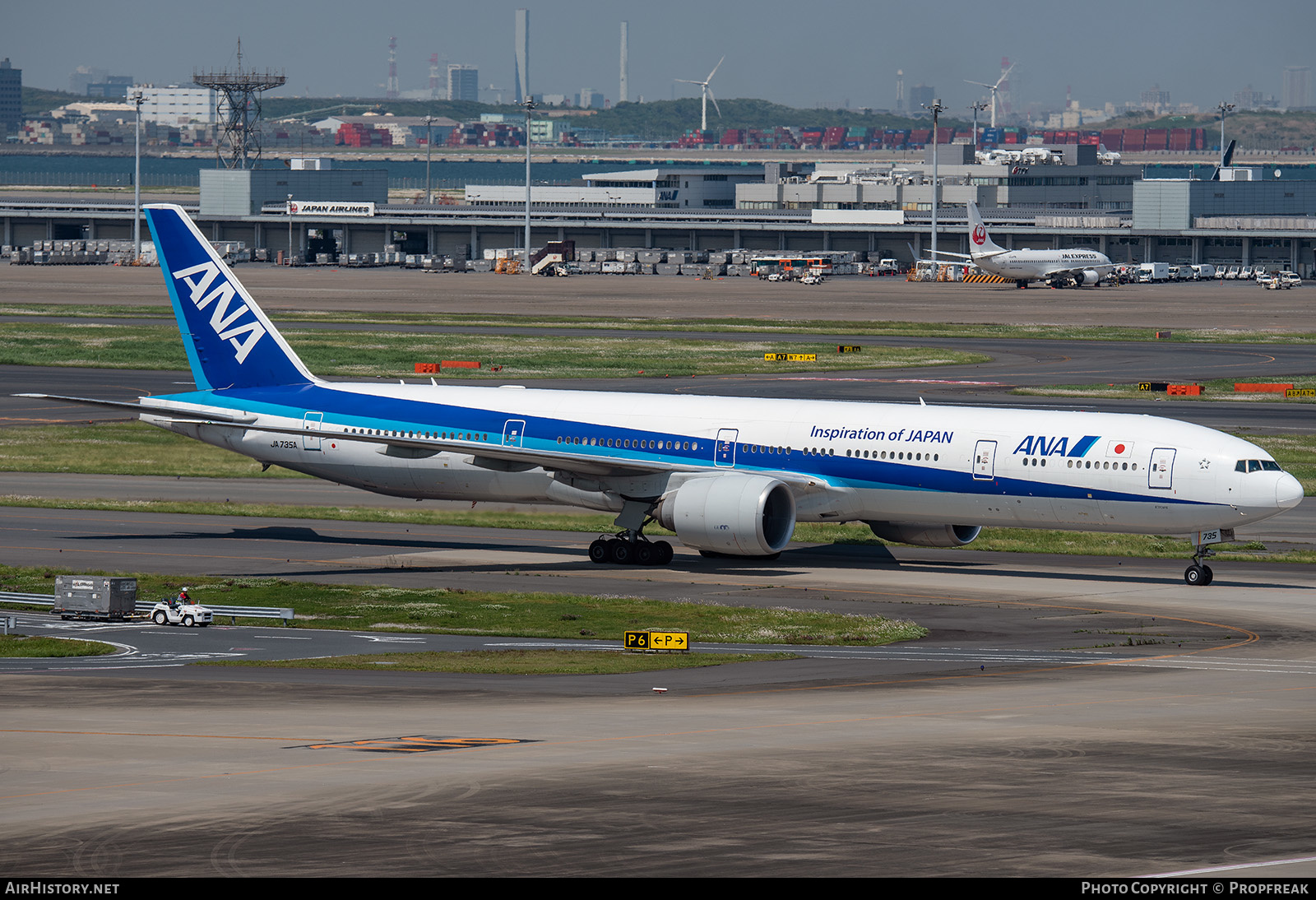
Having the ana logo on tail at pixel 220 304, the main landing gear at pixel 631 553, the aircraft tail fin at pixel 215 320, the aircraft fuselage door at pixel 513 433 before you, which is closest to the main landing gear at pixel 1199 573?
the main landing gear at pixel 631 553

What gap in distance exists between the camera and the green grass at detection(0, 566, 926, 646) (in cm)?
4181

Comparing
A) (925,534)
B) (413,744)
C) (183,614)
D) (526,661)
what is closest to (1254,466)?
(925,534)

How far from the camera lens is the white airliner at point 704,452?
48938 mm

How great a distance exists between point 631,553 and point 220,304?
17437 mm

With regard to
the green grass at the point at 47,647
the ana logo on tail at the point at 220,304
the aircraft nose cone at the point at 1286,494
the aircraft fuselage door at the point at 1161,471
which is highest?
the ana logo on tail at the point at 220,304

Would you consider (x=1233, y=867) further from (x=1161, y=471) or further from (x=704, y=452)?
(x=704, y=452)

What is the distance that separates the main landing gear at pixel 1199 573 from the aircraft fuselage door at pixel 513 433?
21.1 meters

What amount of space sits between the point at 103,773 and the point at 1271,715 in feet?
66.8

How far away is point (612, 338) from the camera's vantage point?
131625mm

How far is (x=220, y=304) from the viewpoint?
193 feet

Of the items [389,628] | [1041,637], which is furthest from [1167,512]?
[389,628]

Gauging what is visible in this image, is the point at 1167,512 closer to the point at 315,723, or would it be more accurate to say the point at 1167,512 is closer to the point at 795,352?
the point at 315,723

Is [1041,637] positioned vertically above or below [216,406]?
below

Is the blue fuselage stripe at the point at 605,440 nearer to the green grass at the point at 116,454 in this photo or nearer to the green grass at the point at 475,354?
the green grass at the point at 116,454
